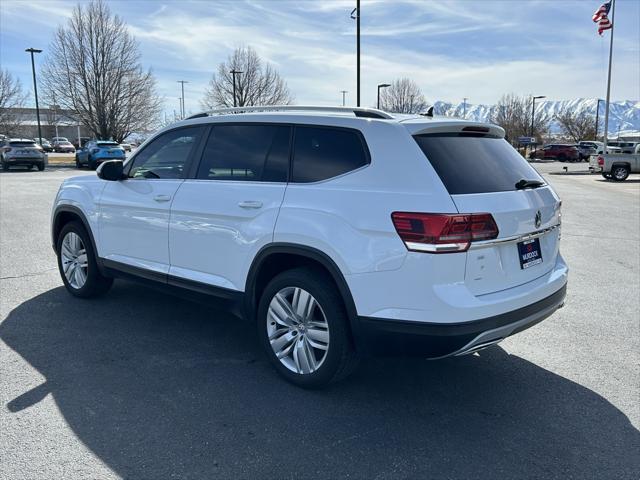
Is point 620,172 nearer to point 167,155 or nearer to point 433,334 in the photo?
point 167,155

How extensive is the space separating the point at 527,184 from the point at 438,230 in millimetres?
1040

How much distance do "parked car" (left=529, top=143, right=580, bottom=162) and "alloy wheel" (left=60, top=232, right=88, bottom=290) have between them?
5244 centimetres

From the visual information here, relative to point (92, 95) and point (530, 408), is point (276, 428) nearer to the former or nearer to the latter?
point (530, 408)

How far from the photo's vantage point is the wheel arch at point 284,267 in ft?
11.1

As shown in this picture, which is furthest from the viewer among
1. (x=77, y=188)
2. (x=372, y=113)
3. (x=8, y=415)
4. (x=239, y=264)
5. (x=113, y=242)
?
(x=77, y=188)

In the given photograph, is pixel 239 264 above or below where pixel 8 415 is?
above

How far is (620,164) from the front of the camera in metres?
26.6

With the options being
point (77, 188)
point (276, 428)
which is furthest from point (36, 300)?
point (276, 428)

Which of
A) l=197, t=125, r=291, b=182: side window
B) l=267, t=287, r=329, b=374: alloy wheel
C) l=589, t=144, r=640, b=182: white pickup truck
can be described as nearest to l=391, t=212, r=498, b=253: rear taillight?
l=267, t=287, r=329, b=374: alloy wheel

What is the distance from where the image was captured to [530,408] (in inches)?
140

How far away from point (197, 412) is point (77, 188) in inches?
129

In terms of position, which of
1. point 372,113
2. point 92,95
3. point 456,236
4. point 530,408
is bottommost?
point 530,408

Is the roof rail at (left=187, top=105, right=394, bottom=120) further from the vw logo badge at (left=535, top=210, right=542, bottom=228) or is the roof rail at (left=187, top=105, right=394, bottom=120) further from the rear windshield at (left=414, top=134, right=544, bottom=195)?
the vw logo badge at (left=535, top=210, right=542, bottom=228)

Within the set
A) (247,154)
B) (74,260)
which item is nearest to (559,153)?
(74,260)
